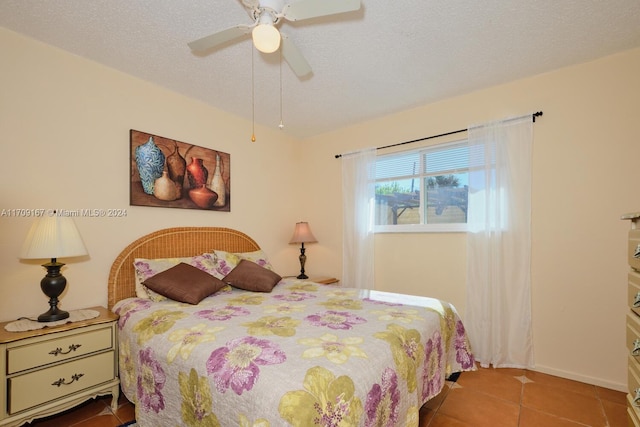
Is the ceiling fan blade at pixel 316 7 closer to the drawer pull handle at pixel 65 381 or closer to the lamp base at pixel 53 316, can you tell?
the lamp base at pixel 53 316

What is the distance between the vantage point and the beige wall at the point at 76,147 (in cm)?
203

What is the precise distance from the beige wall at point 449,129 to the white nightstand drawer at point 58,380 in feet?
1.92

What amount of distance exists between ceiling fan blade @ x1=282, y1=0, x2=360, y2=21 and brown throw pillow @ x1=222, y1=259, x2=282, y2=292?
1987 mm

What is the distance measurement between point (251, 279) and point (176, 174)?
1274mm

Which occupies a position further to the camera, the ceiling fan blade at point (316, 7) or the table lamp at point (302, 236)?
the table lamp at point (302, 236)

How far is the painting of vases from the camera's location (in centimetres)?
266

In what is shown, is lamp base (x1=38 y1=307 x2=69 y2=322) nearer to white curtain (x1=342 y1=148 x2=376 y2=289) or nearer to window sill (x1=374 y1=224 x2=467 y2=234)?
white curtain (x1=342 y1=148 x2=376 y2=289)

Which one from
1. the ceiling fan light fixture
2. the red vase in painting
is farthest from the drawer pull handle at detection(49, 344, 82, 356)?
the ceiling fan light fixture

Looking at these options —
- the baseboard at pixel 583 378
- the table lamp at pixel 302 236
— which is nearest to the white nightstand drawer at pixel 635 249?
the baseboard at pixel 583 378

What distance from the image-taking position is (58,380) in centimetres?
178

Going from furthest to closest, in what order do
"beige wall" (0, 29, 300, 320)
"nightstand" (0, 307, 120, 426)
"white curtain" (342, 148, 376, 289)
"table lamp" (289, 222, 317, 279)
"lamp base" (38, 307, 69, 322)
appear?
"table lamp" (289, 222, 317, 279) → "white curtain" (342, 148, 376, 289) → "beige wall" (0, 29, 300, 320) → "lamp base" (38, 307, 69, 322) → "nightstand" (0, 307, 120, 426)

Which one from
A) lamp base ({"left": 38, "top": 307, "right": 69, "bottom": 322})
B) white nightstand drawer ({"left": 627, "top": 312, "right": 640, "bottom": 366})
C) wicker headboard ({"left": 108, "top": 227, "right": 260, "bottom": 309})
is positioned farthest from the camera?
wicker headboard ({"left": 108, "top": 227, "right": 260, "bottom": 309})

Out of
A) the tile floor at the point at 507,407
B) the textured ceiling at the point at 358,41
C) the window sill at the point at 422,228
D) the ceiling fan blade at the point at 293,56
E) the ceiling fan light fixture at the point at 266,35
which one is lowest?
the tile floor at the point at 507,407

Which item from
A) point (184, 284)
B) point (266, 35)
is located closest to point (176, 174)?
point (184, 284)
